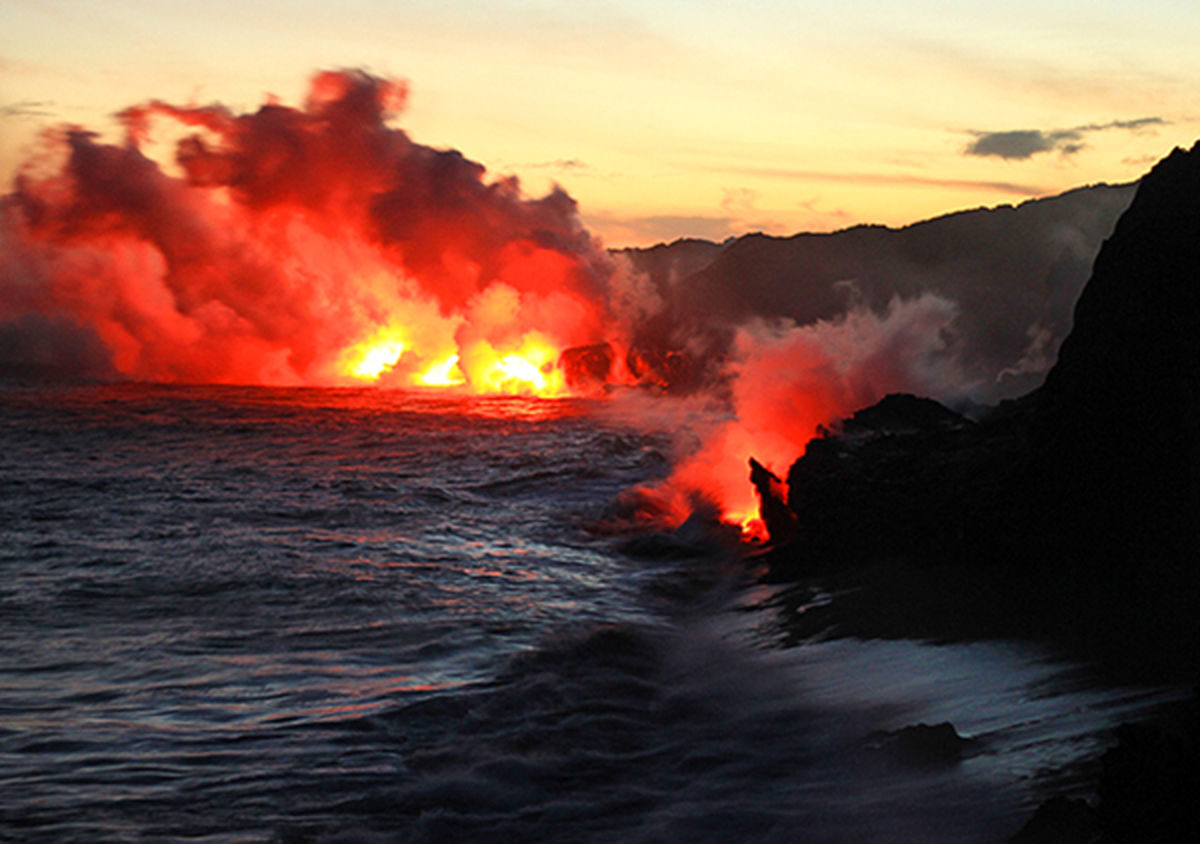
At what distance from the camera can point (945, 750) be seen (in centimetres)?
626

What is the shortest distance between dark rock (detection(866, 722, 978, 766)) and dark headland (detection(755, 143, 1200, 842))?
116 centimetres

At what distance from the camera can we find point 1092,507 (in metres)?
8.97

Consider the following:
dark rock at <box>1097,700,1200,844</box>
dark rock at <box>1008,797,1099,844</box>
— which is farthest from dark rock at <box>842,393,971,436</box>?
dark rock at <box>1097,700,1200,844</box>

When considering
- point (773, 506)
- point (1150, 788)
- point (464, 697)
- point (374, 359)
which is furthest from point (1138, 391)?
point (374, 359)

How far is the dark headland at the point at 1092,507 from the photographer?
7793 millimetres

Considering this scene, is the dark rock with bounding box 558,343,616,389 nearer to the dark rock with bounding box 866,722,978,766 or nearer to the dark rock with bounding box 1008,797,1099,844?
the dark rock with bounding box 866,722,978,766

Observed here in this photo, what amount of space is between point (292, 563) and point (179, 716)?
6686 mm

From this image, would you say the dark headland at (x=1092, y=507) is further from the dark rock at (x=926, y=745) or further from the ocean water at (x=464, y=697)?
the dark rock at (x=926, y=745)

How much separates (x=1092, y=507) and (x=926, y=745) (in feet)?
11.8

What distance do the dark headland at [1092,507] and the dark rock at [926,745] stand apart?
3.82ft

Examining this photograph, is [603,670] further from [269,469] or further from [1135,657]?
[269,469]

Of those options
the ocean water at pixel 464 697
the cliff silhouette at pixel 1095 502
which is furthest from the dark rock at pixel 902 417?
the ocean water at pixel 464 697

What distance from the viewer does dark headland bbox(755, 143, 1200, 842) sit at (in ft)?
25.6

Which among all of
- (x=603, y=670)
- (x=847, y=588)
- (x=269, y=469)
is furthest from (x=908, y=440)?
(x=269, y=469)
